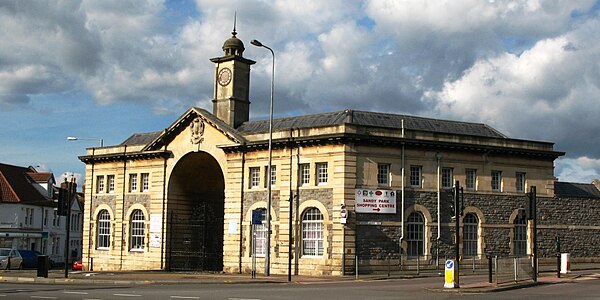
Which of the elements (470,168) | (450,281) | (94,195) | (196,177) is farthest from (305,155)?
(94,195)

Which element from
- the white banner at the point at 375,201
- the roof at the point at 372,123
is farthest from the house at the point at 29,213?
the white banner at the point at 375,201

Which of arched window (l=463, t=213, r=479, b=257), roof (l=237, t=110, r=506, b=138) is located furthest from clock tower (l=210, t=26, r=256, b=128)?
arched window (l=463, t=213, r=479, b=257)

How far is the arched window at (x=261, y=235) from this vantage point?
4847 centimetres

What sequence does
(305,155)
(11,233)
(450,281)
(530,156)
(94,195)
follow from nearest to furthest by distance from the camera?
1. (450,281)
2. (305,155)
3. (530,156)
4. (94,195)
5. (11,233)

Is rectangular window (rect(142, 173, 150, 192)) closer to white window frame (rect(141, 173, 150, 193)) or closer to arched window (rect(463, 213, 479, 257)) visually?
white window frame (rect(141, 173, 150, 193))

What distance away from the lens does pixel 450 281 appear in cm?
3088

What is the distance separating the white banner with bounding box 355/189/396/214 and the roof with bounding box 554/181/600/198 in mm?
13087

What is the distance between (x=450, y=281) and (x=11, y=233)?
51.5 meters

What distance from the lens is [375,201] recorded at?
44.6m

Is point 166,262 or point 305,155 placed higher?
point 305,155

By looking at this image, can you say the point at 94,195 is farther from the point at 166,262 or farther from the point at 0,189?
the point at 0,189

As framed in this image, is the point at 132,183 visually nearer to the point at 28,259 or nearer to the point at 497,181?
the point at 28,259

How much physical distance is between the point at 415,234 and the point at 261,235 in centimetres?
906

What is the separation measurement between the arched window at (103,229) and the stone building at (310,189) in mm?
325
